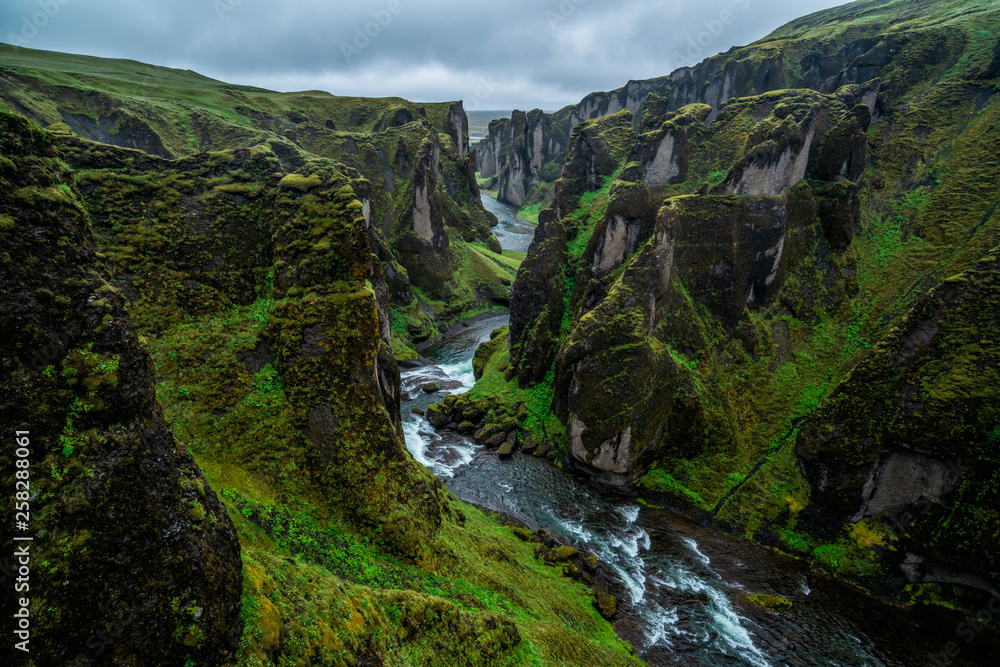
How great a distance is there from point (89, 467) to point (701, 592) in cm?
2507

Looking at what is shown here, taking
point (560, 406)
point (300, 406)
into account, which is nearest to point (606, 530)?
point (560, 406)

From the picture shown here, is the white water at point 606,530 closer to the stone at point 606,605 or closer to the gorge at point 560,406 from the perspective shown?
the gorge at point 560,406

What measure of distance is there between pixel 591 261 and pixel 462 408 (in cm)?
1685

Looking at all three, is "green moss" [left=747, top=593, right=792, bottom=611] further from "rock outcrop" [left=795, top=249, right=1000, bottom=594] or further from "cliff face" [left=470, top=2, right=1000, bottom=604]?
"rock outcrop" [left=795, top=249, right=1000, bottom=594]

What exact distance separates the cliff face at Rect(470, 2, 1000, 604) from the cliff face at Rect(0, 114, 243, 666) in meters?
25.1

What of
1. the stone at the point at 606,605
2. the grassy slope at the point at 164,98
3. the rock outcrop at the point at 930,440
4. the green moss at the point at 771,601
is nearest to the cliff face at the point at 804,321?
the rock outcrop at the point at 930,440

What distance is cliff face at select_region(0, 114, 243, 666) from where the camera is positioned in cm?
581

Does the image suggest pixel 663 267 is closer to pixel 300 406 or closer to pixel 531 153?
pixel 300 406

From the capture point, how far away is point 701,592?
22094mm

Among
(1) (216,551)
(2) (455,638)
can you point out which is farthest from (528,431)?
(1) (216,551)

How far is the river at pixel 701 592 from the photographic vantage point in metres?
19.1

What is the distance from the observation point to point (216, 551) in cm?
733

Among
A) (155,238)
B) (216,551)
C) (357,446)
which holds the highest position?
(155,238)

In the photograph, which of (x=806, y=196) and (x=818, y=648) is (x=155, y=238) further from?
(x=806, y=196)
